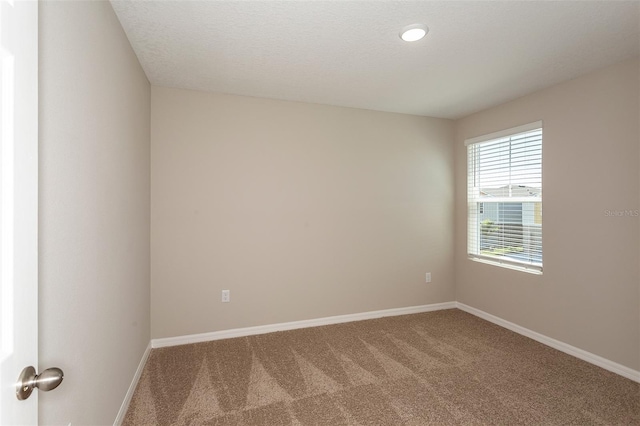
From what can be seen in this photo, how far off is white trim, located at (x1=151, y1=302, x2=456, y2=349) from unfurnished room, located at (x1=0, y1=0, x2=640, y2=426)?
0.03 metres

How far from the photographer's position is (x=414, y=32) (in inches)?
84.1

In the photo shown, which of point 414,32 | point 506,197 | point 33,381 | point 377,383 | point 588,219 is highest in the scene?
point 414,32

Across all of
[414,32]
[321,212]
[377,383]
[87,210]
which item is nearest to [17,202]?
[87,210]

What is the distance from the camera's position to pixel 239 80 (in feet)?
9.65

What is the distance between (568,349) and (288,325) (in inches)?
106

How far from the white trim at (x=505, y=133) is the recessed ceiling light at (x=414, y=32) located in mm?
1805

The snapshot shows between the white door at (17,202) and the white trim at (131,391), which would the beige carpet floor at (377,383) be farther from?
the white door at (17,202)

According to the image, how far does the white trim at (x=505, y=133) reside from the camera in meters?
3.22

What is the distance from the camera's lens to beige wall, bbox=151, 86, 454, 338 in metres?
3.13

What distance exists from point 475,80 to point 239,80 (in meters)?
2.20

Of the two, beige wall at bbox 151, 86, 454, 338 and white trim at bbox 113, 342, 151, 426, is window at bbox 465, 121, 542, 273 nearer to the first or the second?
beige wall at bbox 151, 86, 454, 338

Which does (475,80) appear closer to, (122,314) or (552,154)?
(552,154)

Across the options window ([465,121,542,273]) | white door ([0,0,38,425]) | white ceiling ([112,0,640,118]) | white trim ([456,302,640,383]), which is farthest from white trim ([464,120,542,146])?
white door ([0,0,38,425])

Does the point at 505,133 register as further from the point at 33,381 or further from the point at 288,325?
the point at 33,381
